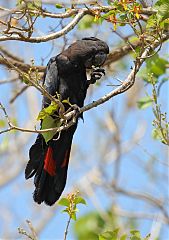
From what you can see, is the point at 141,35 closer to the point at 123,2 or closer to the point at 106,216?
the point at 123,2

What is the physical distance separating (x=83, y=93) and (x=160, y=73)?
55cm

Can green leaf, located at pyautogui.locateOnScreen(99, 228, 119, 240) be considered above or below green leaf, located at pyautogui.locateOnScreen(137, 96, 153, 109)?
below

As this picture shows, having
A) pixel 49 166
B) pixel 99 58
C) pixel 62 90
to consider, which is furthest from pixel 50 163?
pixel 99 58

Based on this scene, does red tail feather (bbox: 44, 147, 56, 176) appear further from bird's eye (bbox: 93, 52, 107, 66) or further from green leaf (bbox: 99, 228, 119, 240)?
green leaf (bbox: 99, 228, 119, 240)

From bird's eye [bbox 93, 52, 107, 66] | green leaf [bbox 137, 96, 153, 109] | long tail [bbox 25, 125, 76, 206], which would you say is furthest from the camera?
green leaf [bbox 137, 96, 153, 109]

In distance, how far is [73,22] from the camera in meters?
3.54

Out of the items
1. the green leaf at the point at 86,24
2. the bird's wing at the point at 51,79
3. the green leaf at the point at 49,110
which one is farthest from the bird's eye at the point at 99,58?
the green leaf at the point at 49,110

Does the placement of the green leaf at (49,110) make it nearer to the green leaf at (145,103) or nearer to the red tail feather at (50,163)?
the red tail feather at (50,163)

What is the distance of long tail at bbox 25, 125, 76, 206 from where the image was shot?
4000 millimetres

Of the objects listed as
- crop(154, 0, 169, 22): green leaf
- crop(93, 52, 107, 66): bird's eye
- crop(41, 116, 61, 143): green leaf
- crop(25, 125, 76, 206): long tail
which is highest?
crop(93, 52, 107, 66): bird's eye

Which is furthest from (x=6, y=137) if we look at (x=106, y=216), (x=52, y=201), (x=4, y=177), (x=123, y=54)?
(x=4, y=177)

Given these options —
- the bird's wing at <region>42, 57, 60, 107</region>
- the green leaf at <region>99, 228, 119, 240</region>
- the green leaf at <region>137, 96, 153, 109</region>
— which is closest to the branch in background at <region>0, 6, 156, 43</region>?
the bird's wing at <region>42, 57, 60, 107</region>

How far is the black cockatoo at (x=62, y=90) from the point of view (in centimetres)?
407

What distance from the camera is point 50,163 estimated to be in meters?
4.16
